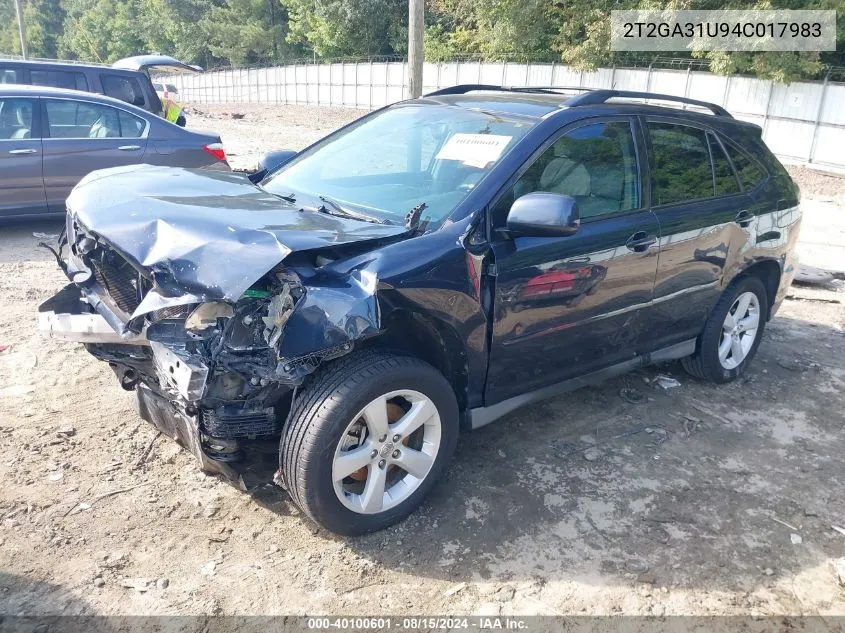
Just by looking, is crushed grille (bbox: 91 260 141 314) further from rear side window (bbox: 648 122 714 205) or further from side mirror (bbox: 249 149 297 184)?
rear side window (bbox: 648 122 714 205)

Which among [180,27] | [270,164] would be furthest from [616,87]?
[180,27]

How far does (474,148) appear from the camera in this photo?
351cm

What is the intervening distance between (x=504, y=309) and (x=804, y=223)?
9.77 metres

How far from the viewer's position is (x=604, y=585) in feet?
9.41

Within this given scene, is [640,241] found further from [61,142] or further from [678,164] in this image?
[61,142]

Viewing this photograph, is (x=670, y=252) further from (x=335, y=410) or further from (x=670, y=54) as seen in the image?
(x=670, y=54)

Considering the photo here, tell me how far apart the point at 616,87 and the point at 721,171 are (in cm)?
1815

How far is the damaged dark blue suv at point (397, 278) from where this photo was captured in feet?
8.94

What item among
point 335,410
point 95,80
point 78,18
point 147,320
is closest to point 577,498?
point 335,410

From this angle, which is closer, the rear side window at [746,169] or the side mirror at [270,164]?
the side mirror at [270,164]

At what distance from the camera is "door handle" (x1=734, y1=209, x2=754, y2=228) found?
14.6 feet

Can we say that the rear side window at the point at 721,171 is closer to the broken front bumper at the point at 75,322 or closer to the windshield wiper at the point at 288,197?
the windshield wiper at the point at 288,197

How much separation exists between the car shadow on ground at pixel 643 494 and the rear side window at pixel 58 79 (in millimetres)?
8473

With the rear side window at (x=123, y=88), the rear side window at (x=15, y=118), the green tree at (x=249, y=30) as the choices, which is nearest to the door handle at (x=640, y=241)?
the rear side window at (x=15, y=118)
